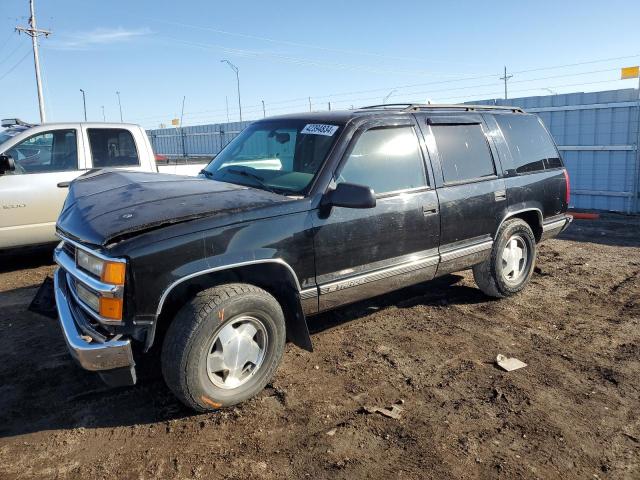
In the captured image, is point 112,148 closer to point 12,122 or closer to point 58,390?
point 12,122

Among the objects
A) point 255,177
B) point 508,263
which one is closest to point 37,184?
point 255,177

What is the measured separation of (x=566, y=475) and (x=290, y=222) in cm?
215

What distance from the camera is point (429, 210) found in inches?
168

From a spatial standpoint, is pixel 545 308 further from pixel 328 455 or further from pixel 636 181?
pixel 636 181

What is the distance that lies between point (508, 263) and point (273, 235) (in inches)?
120

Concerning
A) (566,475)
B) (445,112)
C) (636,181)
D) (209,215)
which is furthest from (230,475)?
(636,181)

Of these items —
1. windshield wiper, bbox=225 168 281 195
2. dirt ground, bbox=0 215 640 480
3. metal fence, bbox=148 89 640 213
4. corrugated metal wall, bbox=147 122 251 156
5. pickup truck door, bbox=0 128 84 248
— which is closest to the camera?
dirt ground, bbox=0 215 640 480

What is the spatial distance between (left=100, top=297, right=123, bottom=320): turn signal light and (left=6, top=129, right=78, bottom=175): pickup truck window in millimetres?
4507

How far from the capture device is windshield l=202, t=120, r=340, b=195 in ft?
12.5

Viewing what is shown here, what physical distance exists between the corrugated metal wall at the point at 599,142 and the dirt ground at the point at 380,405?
6.60 meters

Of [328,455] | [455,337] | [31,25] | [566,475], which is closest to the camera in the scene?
[566,475]

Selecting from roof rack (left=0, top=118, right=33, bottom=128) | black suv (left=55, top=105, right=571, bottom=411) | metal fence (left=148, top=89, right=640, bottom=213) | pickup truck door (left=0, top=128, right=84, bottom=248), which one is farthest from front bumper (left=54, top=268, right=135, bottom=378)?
metal fence (left=148, top=89, right=640, bottom=213)

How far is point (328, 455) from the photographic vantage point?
287cm

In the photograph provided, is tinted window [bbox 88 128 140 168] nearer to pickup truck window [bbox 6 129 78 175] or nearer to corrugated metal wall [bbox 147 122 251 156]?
pickup truck window [bbox 6 129 78 175]
